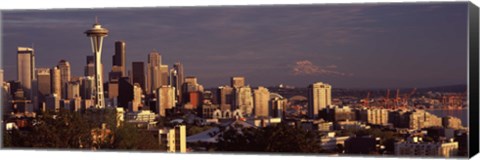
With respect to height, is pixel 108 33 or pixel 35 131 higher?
pixel 108 33

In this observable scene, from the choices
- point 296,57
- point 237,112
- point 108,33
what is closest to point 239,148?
point 237,112

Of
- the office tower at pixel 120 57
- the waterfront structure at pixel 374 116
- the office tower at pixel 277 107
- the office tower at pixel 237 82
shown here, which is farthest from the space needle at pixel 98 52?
the waterfront structure at pixel 374 116

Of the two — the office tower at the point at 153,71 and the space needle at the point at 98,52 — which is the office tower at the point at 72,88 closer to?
the space needle at the point at 98,52

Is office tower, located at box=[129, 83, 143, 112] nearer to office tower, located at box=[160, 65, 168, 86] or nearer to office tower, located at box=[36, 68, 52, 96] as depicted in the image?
office tower, located at box=[160, 65, 168, 86]

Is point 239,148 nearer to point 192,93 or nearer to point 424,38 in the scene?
point 192,93

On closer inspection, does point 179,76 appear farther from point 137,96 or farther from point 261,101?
point 261,101

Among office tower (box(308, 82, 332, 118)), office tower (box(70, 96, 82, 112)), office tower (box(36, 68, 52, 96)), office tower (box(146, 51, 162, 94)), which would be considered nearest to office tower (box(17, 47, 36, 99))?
office tower (box(36, 68, 52, 96))

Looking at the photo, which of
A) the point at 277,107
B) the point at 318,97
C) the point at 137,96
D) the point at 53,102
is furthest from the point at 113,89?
the point at 318,97
